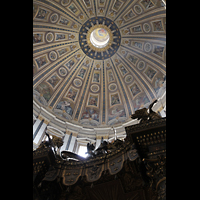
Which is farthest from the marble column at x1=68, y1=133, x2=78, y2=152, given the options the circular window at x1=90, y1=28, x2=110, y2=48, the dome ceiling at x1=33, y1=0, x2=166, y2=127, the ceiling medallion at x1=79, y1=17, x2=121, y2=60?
the circular window at x1=90, y1=28, x2=110, y2=48

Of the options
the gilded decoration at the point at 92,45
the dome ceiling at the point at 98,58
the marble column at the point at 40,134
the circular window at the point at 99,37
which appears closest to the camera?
the marble column at the point at 40,134

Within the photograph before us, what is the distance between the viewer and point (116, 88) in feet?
75.1

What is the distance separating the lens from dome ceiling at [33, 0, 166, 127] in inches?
790

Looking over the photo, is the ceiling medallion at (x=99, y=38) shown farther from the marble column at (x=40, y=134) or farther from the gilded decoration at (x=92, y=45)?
the marble column at (x=40, y=134)

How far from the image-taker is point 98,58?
79.2 feet

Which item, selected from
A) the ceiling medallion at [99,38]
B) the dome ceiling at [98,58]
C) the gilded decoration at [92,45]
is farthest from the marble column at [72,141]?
the gilded decoration at [92,45]

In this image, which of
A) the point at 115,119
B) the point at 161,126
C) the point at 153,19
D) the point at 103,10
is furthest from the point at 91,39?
the point at 161,126

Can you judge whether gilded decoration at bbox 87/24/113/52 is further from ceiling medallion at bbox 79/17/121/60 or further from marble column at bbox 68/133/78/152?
marble column at bbox 68/133/78/152

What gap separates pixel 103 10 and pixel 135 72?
6.74m

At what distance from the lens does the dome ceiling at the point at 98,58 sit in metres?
20.1

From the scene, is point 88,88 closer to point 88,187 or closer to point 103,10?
point 103,10

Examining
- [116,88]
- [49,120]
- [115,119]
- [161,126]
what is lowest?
[161,126]

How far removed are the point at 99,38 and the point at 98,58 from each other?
2379mm
